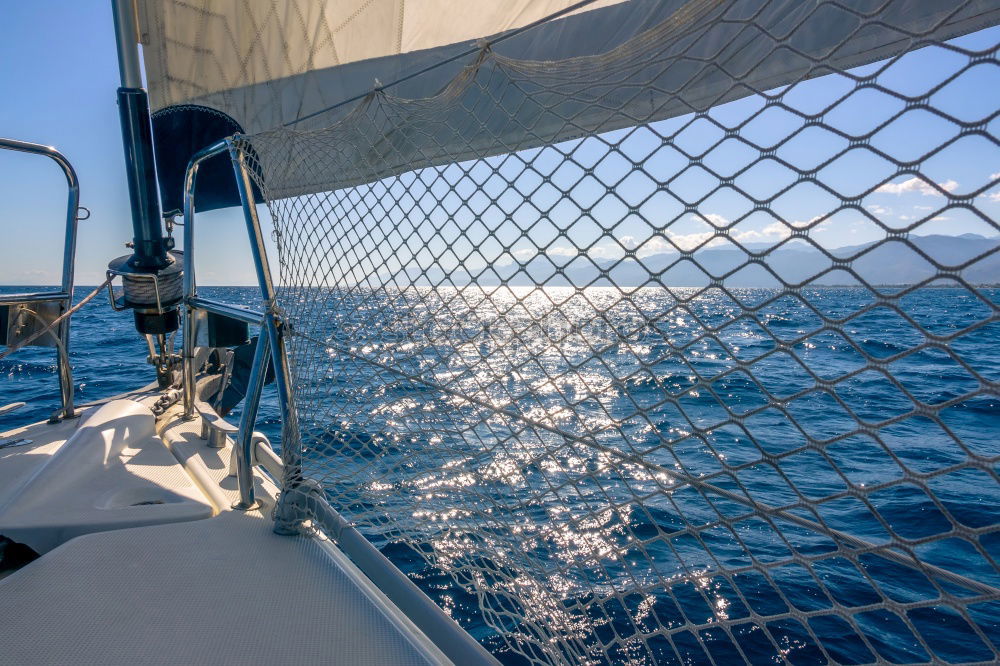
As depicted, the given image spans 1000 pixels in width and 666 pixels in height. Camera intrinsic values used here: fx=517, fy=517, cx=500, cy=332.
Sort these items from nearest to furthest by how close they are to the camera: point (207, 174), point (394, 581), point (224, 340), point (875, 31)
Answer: point (875, 31) → point (394, 581) → point (224, 340) → point (207, 174)

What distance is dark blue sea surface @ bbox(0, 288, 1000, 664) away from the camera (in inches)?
32.9

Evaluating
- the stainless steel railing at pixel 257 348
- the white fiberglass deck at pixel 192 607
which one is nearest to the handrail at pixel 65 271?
the stainless steel railing at pixel 257 348

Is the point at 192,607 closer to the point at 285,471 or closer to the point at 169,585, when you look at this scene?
the point at 169,585

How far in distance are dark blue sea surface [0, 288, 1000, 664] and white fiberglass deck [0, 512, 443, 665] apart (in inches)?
9.3

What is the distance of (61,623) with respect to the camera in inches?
40.6

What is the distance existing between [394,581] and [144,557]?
630mm

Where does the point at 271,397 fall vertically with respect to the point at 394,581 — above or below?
below

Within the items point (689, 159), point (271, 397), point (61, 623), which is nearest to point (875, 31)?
point (689, 159)

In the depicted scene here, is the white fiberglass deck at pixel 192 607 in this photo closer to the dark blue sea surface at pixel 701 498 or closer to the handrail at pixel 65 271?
the dark blue sea surface at pixel 701 498

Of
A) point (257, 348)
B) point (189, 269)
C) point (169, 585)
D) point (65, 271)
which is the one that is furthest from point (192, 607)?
point (65, 271)

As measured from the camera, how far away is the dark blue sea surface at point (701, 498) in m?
0.83

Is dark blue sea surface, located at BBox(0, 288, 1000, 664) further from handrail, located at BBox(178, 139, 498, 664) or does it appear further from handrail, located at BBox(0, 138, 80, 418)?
handrail, located at BBox(0, 138, 80, 418)

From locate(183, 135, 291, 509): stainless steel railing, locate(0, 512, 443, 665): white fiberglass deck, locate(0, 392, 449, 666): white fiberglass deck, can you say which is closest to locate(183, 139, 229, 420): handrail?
locate(183, 135, 291, 509): stainless steel railing

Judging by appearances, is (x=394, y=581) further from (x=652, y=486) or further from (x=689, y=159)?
(x=652, y=486)
